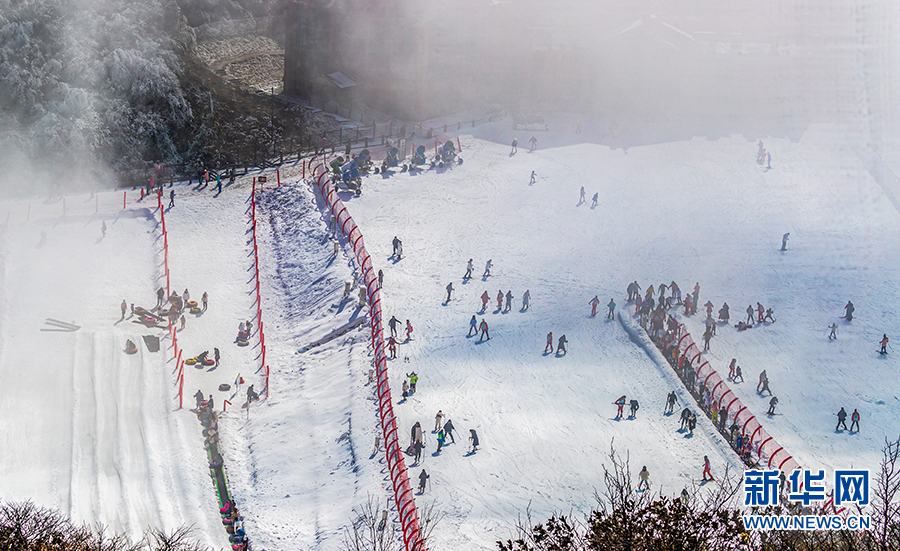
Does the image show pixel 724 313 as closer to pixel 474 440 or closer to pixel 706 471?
pixel 706 471

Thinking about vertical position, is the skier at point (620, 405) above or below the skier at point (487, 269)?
below

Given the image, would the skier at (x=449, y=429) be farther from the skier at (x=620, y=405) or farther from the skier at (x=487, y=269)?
the skier at (x=487, y=269)

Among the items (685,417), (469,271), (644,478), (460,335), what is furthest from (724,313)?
(644,478)

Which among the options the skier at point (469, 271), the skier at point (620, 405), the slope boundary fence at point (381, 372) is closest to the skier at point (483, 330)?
the slope boundary fence at point (381, 372)

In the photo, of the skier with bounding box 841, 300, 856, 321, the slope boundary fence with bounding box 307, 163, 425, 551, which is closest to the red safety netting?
the skier with bounding box 841, 300, 856, 321

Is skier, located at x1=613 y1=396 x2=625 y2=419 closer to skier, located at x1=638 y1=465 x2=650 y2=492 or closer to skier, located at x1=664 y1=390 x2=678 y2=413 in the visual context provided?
skier, located at x1=664 y1=390 x2=678 y2=413

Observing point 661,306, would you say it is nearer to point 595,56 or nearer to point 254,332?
point 254,332
